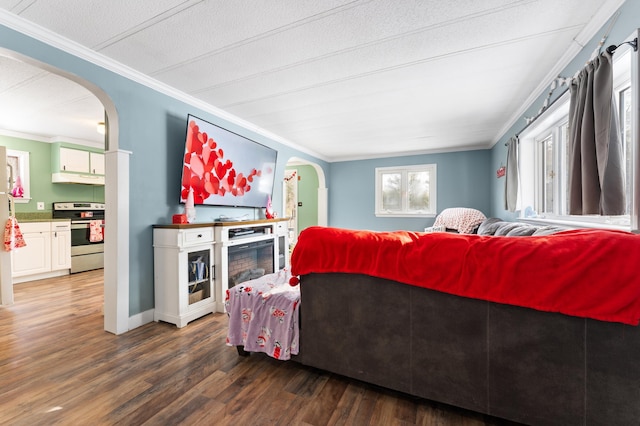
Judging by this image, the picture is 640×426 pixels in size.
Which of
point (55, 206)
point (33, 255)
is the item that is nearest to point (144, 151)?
point (33, 255)

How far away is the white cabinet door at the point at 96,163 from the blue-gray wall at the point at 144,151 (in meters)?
3.30

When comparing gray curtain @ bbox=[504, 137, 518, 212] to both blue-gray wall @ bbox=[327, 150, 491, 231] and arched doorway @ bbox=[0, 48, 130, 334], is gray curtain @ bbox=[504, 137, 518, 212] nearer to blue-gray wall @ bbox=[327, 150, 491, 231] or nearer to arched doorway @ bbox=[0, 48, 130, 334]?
blue-gray wall @ bbox=[327, 150, 491, 231]

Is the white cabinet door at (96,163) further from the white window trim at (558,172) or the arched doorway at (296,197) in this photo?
the white window trim at (558,172)

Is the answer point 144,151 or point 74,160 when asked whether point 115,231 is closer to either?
point 144,151

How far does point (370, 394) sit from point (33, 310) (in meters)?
3.61

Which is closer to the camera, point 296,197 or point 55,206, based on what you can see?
point 55,206

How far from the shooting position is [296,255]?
1636mm

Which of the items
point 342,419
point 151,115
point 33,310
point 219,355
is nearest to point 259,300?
point 219,355

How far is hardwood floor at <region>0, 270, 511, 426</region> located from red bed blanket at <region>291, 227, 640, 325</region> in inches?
27.6

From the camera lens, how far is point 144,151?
8.34 feet

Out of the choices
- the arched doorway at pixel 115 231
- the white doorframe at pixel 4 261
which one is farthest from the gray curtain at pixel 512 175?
the white doorframe at pixel 4 261

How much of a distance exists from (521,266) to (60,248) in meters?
6.02

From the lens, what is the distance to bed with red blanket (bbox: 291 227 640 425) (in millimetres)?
1066

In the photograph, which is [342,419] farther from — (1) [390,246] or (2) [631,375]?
(2) [631,375]
